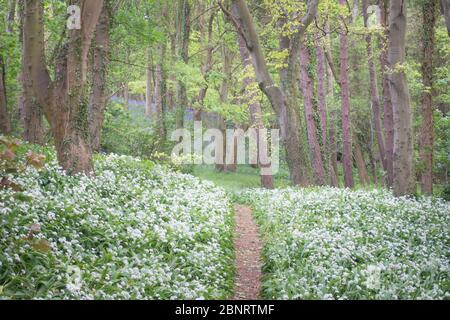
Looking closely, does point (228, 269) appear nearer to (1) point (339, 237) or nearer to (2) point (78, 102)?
(1) point (339, 237)

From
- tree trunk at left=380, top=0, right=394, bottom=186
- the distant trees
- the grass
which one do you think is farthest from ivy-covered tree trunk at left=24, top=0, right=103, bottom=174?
the grass

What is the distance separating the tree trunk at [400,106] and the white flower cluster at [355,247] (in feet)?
2.43

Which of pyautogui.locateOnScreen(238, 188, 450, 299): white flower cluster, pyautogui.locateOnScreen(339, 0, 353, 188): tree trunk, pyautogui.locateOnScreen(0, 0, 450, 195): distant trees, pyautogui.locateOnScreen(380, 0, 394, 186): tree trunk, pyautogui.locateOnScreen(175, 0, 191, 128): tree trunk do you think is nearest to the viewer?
pyautogui.locateOnScreen(238, 188, 450, 299): white flower cluster

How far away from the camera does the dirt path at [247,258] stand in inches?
354

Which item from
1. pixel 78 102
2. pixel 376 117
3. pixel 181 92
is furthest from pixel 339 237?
pixel 181 92

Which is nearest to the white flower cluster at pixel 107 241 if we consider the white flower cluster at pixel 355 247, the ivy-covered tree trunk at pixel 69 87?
the ivy-covered tree trunk at pixel 69 87

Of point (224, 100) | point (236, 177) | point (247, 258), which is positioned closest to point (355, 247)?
point (247, 258)

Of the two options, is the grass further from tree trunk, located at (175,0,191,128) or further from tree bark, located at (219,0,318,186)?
tree bark, located at (219,0,318,186)

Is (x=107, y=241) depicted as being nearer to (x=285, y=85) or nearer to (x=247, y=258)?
(x=247, y=258)

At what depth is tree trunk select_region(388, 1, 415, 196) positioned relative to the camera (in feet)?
49.9

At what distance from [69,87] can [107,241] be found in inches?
188

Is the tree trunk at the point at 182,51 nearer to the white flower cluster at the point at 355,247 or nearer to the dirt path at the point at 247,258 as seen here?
the dirt path at the point at 247,258

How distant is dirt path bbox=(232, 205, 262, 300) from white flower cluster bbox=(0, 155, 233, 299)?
0.94ft
